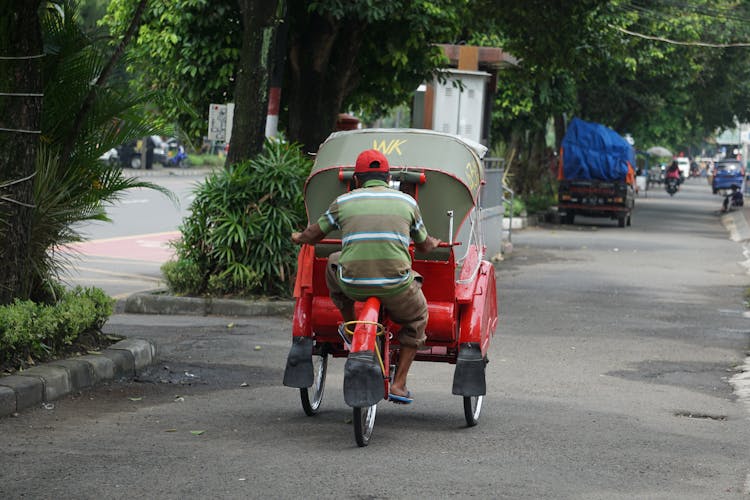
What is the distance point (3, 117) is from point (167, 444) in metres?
2.96

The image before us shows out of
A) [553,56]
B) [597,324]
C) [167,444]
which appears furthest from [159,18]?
[167,444]

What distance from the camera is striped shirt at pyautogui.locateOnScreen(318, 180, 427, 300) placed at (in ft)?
22.3

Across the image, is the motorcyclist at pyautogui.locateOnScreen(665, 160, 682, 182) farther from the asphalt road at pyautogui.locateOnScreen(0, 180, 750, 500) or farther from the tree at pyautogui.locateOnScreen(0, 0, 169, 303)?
the tree at pyautogui.locateOnScreen(0, 0, 169, 303)

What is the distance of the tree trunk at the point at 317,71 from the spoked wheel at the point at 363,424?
10.4m

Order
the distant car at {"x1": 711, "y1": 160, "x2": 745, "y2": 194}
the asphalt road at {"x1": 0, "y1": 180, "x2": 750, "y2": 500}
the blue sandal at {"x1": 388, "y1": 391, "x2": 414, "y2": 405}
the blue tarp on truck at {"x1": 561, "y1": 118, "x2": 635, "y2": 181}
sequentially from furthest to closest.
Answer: the distant car at {"x1": 711, "y1": 160, "x2": 745, "y2": 194}
the blue tarp on truck at {"x1": 561, "y1": 118, "x2": 635, "y2": 181}
the blue sandal at {"x1": 388, "y1": 391, "x2": 414, "y2": 405}
the asphalt road at {"x1": 0, "y1": 180, "x2": 750, "y2": 500}

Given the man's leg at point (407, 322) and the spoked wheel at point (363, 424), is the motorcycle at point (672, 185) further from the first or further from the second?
the spoked wheel at point (363, 424)

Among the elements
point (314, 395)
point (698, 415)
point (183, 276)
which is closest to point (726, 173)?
point (183, 276)

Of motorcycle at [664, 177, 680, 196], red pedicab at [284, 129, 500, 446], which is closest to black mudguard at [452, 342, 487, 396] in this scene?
red pedicab at [284, 129, 500, 446]

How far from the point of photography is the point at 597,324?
515 inches

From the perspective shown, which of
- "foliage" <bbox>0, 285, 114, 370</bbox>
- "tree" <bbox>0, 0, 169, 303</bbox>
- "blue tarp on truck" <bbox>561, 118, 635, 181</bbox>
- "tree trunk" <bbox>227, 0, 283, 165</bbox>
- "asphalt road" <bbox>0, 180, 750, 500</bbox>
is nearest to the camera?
"asphalt road" <bbox>0, 180, 750, 500</bbox>

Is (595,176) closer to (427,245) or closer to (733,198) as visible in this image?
(733,198)

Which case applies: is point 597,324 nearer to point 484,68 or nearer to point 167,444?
point 167,444

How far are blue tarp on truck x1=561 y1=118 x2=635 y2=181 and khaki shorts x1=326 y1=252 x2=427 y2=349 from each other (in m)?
27.0

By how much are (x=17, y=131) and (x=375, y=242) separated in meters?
3.01
